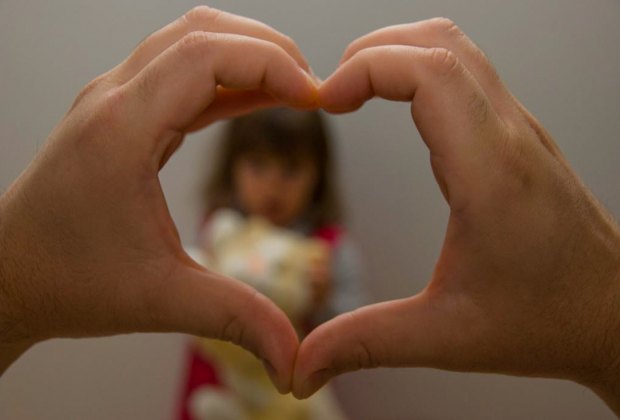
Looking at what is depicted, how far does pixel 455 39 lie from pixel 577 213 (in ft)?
0.64

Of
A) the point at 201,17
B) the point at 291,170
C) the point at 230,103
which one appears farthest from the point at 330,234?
the point at 201,17

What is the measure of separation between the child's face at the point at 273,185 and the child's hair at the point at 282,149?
0.04 feet

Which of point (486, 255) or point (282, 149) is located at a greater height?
point (486, 255)

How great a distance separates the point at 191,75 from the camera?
51cm

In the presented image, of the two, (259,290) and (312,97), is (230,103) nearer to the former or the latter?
(312,97)

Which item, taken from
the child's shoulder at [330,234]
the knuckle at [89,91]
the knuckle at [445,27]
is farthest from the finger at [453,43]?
the child's shoulder at [330,234]

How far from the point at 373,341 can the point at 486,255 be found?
12 cm

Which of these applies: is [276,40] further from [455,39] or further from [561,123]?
[561,123]

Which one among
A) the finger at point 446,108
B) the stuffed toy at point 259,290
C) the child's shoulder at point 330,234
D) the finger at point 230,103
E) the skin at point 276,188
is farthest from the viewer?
the child's shoulder at point 330,234

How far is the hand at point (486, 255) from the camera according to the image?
19.5 inches

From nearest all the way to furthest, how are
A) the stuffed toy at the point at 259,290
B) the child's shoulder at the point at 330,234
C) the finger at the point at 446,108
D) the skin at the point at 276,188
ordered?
the finger at the point at 446,108, the stuffed toy at the point at 259,290, the skin at the point at 276,188, the child's shoulder at the point at 330,234

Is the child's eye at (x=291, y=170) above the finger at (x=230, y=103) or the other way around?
the other way around

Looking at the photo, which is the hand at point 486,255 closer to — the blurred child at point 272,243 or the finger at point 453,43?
the finger at point 453,43

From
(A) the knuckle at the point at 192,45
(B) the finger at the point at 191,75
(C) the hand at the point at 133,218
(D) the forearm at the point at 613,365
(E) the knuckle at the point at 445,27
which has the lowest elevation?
(D) the forearm at the point at 613,365
